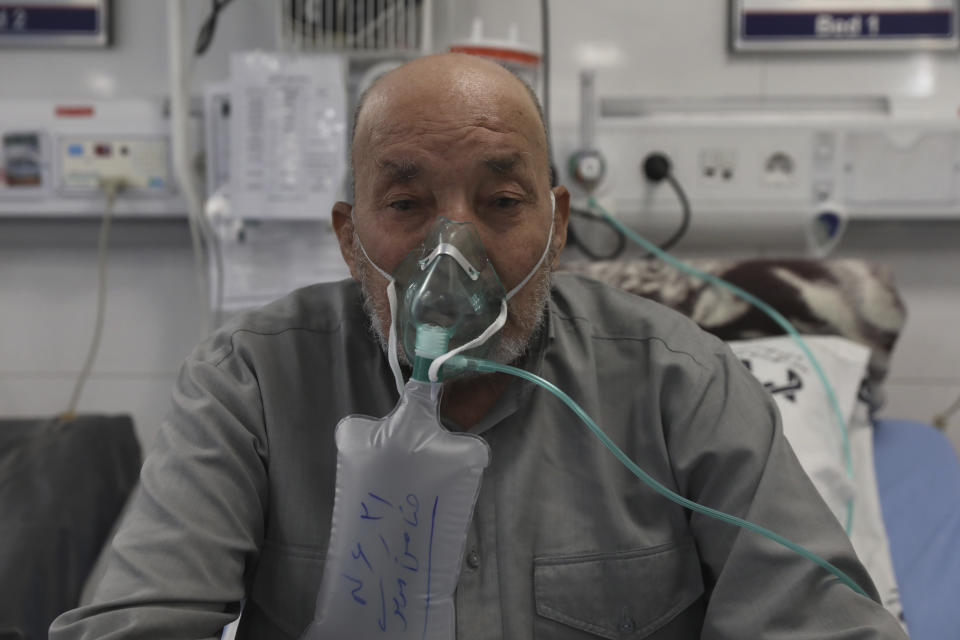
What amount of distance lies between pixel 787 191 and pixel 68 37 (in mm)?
1658

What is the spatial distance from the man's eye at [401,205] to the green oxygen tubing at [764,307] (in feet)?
2.66

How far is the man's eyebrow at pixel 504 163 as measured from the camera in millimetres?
962

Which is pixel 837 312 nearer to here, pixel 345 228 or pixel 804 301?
pixel 804 301

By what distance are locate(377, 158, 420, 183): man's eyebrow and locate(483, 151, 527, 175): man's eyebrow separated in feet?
0.28

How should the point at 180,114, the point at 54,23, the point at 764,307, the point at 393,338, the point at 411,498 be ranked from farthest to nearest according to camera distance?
the point at 54,23 < the point at 180,114 < the point at 764,307 < the point at 393,338 < the point at 411,498

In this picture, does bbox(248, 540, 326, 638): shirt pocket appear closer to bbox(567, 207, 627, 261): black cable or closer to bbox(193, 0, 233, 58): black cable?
bbox(567, 207, 627, 261): black cable

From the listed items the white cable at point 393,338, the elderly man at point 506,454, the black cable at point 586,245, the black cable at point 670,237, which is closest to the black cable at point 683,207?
the black cable at point 670,237

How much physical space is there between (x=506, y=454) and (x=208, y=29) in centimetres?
127

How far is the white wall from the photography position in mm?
1837

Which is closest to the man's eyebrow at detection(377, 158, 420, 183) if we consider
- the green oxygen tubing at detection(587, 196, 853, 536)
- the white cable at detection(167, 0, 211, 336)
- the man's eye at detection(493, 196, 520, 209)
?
the man's eye at detection(493, 196, 520, 209)

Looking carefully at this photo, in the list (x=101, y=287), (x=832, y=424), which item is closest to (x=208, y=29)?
(x=101, y=287)

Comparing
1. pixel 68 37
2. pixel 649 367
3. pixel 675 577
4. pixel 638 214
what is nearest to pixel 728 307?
pixel 638 214

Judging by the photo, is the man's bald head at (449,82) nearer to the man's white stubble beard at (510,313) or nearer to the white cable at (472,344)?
the man's white stubble beard at (510,313)

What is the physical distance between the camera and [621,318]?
113 cm
